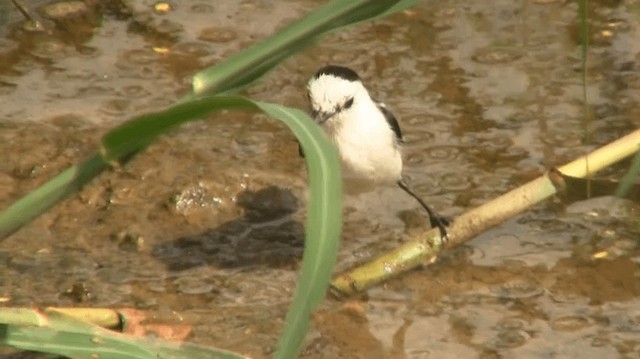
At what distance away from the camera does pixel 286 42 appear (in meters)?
2.72

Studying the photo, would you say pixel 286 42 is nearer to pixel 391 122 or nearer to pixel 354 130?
pixel 354 130

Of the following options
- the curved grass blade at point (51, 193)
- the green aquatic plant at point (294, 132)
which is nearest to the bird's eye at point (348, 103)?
the green aquatic plant at point (294, 132)

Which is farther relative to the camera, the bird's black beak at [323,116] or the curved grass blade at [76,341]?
the bird's black beak at [323,116]

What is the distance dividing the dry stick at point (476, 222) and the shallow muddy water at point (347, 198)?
10 cm

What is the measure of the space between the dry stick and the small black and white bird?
0.36 m

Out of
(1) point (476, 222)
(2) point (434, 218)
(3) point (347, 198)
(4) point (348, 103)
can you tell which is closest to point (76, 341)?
(1) point (476, 222)

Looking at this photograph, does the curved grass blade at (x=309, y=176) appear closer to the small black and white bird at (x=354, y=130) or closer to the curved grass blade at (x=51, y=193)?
the curved grass blade at (x=51, y=193)

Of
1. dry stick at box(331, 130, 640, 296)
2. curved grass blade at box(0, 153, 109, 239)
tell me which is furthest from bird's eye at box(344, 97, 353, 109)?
curved grass blade at box(0, 153, 109, 239)

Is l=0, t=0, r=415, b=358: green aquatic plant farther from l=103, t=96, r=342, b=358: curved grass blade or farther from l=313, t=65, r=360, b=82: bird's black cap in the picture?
l=313, t=65, r=360, b=82: bird's black cap

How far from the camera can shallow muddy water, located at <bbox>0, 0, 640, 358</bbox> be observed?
4.50m

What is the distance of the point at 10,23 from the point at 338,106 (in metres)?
2.28

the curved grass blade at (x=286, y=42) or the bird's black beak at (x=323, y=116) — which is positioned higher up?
the bird's black beak at (x=323, y=116)

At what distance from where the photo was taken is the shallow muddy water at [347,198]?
4.50 metres

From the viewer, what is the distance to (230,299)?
4.66m
